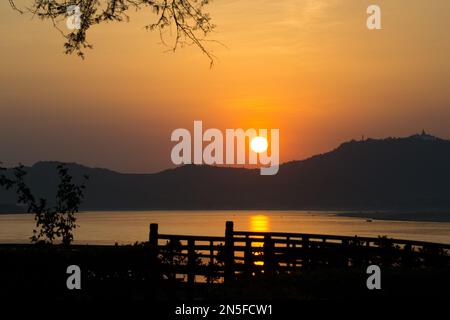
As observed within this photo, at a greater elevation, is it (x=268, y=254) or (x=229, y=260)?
(x=268, y=254)

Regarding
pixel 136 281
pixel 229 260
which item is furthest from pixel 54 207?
pixel 136 281

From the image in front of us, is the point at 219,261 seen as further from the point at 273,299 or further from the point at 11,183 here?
the point at 273,299

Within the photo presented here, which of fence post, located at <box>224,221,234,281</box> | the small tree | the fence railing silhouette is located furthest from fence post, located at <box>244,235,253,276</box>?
the small tree

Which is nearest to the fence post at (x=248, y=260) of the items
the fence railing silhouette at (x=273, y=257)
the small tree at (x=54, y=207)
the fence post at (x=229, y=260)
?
the fence railing silhouette at (x=273, y=257)

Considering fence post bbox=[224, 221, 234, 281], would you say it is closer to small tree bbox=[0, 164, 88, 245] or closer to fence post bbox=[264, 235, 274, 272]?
fence post bbox=[264, 235, 274, 272]

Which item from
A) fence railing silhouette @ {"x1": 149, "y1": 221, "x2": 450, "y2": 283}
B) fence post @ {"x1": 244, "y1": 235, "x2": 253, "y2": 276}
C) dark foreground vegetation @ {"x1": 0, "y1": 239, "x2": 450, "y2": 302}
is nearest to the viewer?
dark foreground vegetation @ {"x1": 0, "y1": 239, "x2": 450, "y2": 302}

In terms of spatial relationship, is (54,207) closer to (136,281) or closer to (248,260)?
(248,260)

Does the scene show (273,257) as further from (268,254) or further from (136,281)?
(136,281)

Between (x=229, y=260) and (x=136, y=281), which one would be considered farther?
(x=229, y=260)

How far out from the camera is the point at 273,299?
1530 centimetres

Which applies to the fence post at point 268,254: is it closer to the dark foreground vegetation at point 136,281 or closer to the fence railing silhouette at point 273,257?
the fence railing silhouette at point 273,257
